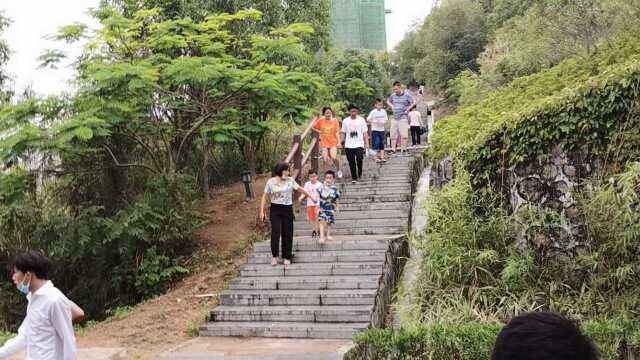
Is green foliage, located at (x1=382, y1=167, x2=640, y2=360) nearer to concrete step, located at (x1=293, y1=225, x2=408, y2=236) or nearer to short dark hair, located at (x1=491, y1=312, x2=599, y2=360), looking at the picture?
concrete step, located at (x1=293, y1=225, x2=408, y2=236)

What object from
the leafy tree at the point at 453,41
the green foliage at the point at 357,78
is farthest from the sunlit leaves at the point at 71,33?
the leafy tree at the point at 453,41

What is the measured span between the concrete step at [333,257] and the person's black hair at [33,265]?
5.99 m

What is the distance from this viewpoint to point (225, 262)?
11172 mm

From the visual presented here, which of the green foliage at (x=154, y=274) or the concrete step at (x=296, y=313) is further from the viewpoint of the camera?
the green foliage at (x=154, y=274)

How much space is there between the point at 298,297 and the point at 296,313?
0.32 m

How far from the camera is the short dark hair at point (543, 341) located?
5.63 feet

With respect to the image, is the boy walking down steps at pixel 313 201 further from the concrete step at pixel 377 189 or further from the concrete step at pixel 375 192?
the concrete step at pixel 377 189

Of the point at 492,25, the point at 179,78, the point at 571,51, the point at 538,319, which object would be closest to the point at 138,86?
the point at 179,78

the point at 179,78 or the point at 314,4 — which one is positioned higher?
the point at 314,4

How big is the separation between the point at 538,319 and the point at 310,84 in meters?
11.3

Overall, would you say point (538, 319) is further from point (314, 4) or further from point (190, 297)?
point (314, 4)

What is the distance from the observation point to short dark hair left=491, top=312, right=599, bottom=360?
172cm

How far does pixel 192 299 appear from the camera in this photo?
9859 mm

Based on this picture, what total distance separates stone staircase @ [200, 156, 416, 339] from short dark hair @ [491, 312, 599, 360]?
6400mm
